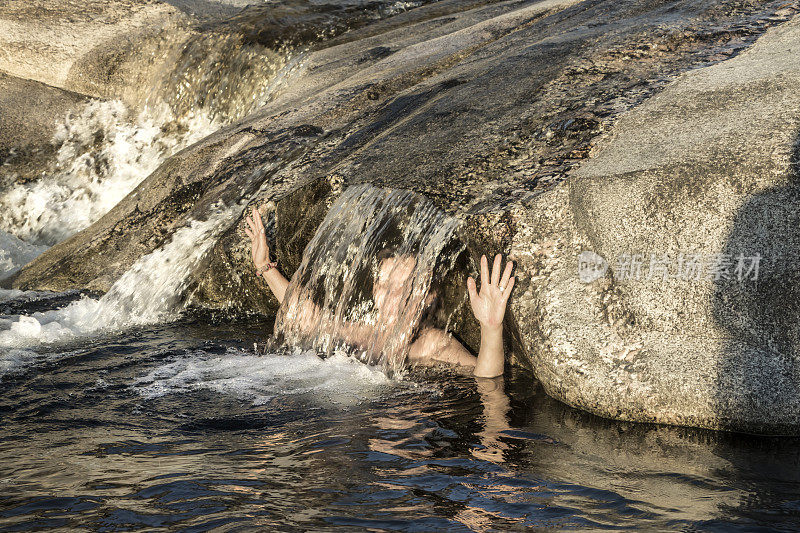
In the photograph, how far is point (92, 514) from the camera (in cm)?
285

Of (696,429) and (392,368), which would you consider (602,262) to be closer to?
(696,429)

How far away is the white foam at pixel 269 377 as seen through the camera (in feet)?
14.2

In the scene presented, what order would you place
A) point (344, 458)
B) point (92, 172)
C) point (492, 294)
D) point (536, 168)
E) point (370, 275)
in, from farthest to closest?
point (92, 172), point (370, 275), point (536, 168), point (492, 294), point (344, 458)

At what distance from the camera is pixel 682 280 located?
3793mm

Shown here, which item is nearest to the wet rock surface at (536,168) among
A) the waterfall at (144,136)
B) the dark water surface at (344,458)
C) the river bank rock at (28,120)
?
the dark water surface at (344,458)

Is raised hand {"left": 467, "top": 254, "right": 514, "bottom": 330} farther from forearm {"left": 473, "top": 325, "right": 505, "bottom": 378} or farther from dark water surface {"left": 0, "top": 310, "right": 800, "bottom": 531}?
dark water surface {"left": 0, "top": 310, "right": 800, "bottom": 531}

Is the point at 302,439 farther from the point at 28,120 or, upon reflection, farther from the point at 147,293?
the point at 28,120

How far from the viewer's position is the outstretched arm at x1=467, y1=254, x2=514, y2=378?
13.5 ft

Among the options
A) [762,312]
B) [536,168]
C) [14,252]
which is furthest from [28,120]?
[762,312]

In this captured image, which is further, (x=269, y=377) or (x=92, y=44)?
(x=92, y=44)

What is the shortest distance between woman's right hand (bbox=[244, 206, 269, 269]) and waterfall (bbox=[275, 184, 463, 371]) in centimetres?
43

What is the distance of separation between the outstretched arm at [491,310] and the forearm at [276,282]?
1.72 metres

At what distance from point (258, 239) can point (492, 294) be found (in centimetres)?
216

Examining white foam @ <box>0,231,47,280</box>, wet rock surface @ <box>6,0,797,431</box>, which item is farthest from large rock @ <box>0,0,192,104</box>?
wet rock surface @ <box>6,0,797,431</box>
